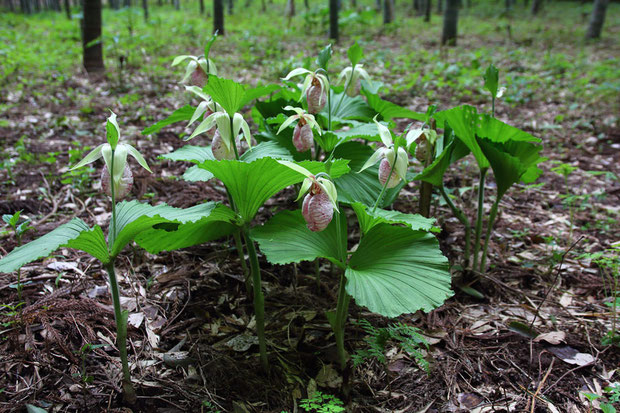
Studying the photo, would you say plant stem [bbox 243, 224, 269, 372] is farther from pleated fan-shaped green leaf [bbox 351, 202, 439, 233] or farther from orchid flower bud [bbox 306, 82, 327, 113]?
orchid flower bud [bbox 306, 82, 327, 113]

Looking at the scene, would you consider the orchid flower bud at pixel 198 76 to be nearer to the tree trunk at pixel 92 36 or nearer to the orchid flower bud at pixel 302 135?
the orchid flower bud at pixel 302 135

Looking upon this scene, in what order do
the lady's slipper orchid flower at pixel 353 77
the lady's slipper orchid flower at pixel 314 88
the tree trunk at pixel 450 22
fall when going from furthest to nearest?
the tree trunk at pixel 450 22
the lady's slipper orchid flower at pixel 353 77
the lady's slipper orchid flower at pixel 314 88

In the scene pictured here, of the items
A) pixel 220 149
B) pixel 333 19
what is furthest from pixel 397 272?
pixel 333 19

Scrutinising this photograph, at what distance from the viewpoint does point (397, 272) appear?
4.01 ft

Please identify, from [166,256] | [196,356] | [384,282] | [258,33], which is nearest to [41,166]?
[166,256]

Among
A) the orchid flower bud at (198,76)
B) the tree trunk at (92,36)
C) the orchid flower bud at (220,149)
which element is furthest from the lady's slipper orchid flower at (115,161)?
the tree trunk at (92,36)

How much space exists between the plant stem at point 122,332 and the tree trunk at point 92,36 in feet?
16.8

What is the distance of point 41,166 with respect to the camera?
8.93 feet

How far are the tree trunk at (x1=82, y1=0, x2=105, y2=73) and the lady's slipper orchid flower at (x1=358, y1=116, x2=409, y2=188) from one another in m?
5.20

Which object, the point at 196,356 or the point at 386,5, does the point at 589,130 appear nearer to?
the point at 196,356

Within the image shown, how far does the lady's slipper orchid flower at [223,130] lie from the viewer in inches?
46.9

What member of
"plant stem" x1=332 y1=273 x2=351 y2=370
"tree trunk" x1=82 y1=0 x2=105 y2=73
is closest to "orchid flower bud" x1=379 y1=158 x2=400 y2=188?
"plant stem" x1=332 y1=273 x2=351 y2=370

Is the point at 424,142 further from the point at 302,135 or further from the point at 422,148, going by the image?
the point at 302,135

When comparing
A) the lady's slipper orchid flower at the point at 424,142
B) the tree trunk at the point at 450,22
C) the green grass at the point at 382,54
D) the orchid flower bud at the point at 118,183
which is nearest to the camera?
the orchid flower bud at the point at 118,183
